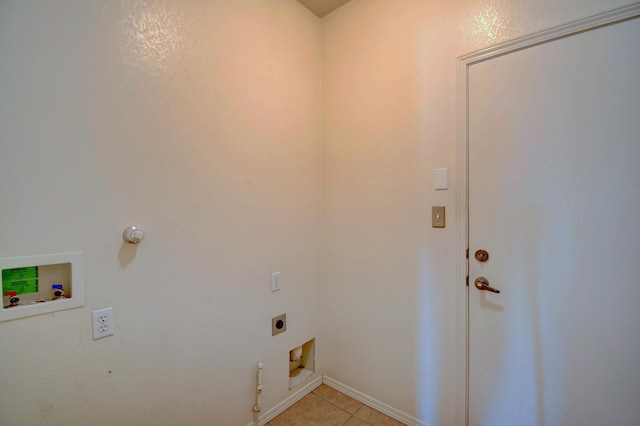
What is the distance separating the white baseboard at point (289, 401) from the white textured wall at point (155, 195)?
0.20ft

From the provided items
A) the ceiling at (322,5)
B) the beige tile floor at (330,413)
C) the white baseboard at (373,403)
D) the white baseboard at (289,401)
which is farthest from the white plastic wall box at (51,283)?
the ceiling at (322,5)

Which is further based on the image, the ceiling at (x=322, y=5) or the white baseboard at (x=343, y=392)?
the ceiling at (x=322, y=5)

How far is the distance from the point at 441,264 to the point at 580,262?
0.58 metres

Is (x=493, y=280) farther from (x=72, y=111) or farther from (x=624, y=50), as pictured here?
(x=72, y=111)

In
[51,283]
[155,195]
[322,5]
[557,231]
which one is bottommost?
[51,283]

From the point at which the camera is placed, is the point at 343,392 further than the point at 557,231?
Yes

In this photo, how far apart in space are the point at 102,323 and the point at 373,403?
1.66m

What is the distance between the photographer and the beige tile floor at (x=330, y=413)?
66.3 inches

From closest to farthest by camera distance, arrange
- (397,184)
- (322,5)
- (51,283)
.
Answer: (51,283)
(397,184)
(322,5)

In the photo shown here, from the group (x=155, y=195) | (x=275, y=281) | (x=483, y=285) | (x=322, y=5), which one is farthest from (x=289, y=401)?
(x=322, y=5)

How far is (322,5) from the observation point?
1927 millimetres

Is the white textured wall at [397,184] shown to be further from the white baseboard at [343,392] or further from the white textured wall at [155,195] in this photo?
the white textured wall at [155,195]

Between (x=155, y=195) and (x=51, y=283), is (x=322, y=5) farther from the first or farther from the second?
(x=51, y=283)

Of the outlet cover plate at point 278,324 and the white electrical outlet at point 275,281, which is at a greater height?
the white electrical outlet at point 275,281
